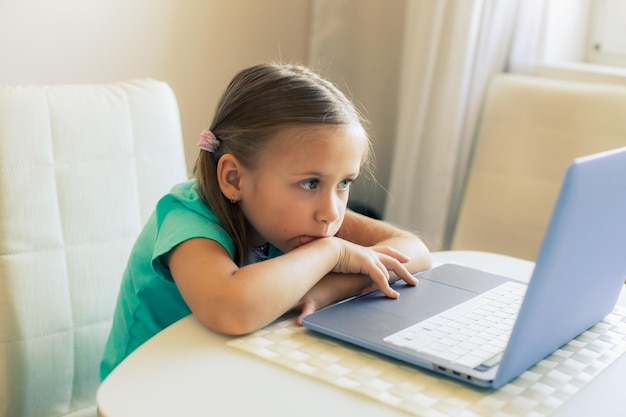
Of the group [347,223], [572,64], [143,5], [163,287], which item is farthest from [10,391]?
[572,64]

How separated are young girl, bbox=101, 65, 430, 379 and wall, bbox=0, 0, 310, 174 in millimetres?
646

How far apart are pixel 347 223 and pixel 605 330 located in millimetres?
511

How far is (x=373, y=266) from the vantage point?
3.74 feet

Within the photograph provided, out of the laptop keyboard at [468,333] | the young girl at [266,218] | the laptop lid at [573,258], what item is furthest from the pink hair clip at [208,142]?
the laptop lid at [573,258]

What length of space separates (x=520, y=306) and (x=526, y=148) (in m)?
1.27

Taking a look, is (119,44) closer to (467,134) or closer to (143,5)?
(143,5)

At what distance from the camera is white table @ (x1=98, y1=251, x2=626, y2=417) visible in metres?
0.79

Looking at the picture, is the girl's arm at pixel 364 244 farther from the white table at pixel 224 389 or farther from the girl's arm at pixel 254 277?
the white table at pixel 224 389

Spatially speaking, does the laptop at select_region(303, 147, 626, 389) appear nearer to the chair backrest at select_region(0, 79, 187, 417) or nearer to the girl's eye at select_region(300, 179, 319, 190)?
the girl's eye at select_region(300, 179, 319, 190)

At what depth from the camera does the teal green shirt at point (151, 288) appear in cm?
117

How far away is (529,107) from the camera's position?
Result: 81.0 inches

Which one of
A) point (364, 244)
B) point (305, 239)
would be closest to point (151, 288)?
point (305, 239)

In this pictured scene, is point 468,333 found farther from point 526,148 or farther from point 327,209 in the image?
point 526,148

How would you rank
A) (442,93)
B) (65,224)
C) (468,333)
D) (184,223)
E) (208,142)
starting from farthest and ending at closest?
(442,93) → (65,224) → (208,142) → (184,223) → (468,333)
